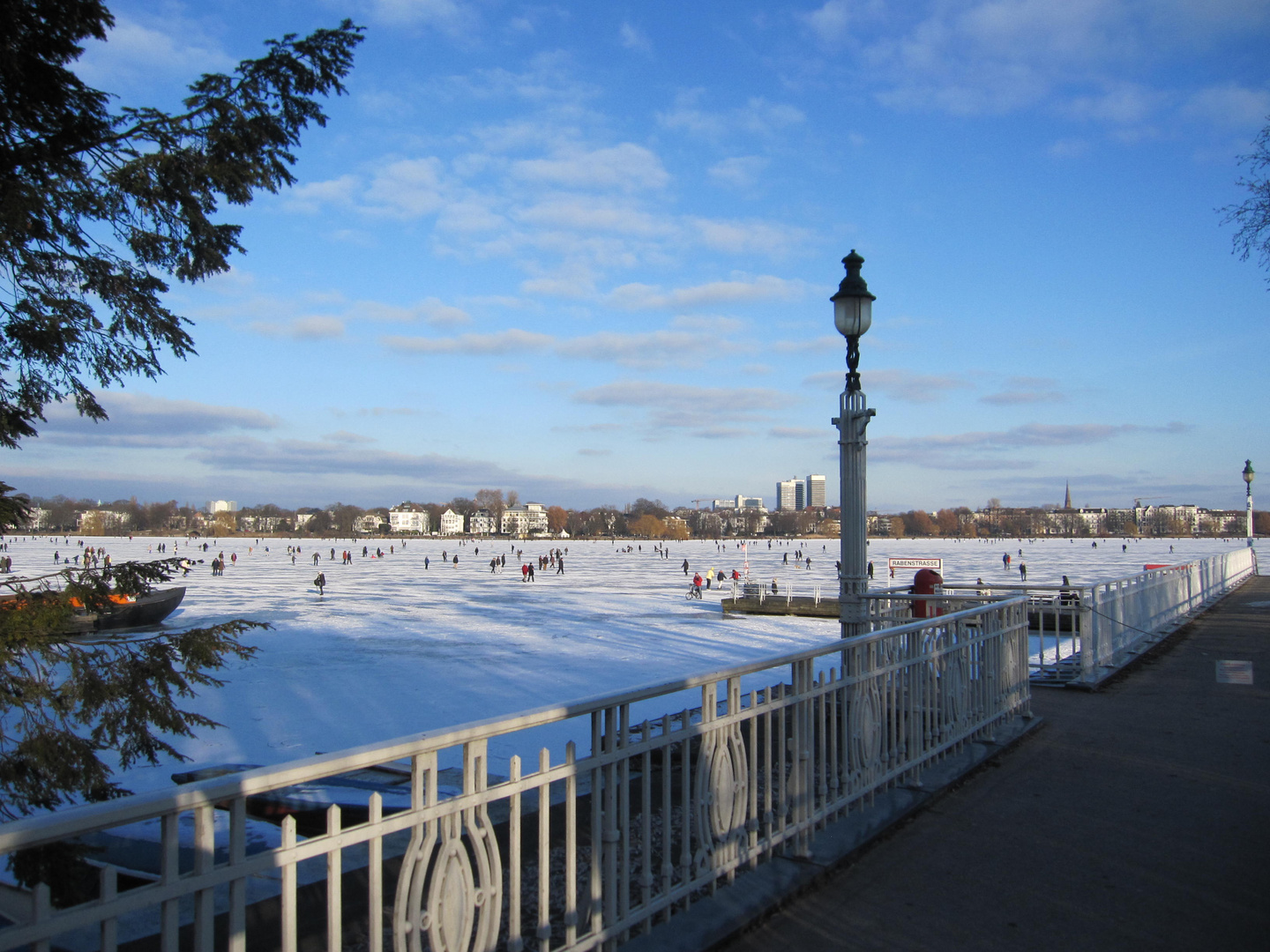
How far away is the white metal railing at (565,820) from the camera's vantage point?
2199mm

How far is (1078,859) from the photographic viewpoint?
16.1 feet

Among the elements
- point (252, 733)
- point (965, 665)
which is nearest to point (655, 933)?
point (965, 665)

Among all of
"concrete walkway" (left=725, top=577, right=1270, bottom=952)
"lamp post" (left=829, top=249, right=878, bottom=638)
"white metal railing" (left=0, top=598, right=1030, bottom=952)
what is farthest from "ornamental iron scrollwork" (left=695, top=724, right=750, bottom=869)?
"lamp post" (left=829, top=249, right=878, bottom=638)

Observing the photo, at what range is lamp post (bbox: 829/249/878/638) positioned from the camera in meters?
8.09

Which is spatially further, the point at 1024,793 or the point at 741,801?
the point at 1024,793

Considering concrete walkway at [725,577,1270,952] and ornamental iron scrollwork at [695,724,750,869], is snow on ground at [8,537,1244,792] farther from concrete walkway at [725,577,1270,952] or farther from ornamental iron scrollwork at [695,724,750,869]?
concrete walkway at [725,577,1270,952]

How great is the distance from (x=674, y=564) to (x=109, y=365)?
70437 millimetres

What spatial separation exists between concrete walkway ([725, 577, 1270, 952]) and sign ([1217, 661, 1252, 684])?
2775 millimetres

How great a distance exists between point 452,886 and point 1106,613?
37.3ft

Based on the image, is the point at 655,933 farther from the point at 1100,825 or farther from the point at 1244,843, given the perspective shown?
Answer: the point at 1244,843

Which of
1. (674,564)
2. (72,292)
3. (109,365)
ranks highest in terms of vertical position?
(72,292)

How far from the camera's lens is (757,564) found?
7606 centimetres

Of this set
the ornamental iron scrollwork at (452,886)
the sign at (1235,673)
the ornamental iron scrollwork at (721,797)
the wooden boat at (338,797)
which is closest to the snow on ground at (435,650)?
the wooden boat at (338,797)

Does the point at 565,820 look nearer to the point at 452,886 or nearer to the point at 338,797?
the point at 452,886
